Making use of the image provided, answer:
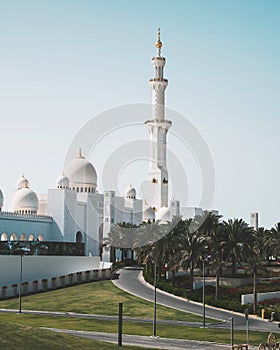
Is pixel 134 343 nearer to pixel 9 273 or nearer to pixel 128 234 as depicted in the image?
pixel 9 273

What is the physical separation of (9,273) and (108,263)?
53.5 ft

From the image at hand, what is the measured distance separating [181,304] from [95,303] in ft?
24.0

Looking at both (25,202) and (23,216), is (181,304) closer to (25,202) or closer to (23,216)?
(23,216)

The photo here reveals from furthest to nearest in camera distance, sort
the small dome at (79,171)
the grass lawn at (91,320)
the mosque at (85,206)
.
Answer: the small dome at (79,171) < the mosque at (85,206) < the grass lawn at (91,320)

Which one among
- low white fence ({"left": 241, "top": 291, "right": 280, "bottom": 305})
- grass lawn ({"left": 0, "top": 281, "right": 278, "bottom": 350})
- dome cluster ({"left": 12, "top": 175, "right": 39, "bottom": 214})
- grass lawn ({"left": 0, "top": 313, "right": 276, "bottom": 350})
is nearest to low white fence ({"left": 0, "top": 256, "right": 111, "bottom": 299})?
grass lawn ({"left": 0, "top": 281, "right": 278, "bottom": 350})

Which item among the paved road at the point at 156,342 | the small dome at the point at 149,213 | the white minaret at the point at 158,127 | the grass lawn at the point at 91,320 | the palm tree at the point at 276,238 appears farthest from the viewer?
the small dome at the point at 149,213

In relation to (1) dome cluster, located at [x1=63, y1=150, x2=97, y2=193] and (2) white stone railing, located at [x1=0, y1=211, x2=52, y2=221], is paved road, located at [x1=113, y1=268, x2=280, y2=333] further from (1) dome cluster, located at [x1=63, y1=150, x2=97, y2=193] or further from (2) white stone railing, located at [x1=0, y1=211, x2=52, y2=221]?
(1) dome cluster, located at [x1=63, y1=150, x2=97, y2=193]

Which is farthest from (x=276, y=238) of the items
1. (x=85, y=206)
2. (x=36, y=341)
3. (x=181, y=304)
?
(x=36, y=341)

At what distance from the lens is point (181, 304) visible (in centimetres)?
5362

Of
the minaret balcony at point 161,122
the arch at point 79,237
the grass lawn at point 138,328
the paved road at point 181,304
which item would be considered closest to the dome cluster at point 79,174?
the arch at point 79,237

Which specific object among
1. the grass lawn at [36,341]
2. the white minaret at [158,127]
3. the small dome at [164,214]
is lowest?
the grass lawn at [36,341]

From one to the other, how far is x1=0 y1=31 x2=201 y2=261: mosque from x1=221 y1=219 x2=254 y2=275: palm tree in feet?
78.9

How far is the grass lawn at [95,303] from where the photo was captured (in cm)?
4906

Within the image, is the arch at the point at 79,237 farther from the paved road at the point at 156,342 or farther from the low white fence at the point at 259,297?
the paved road at the point at 156,342
